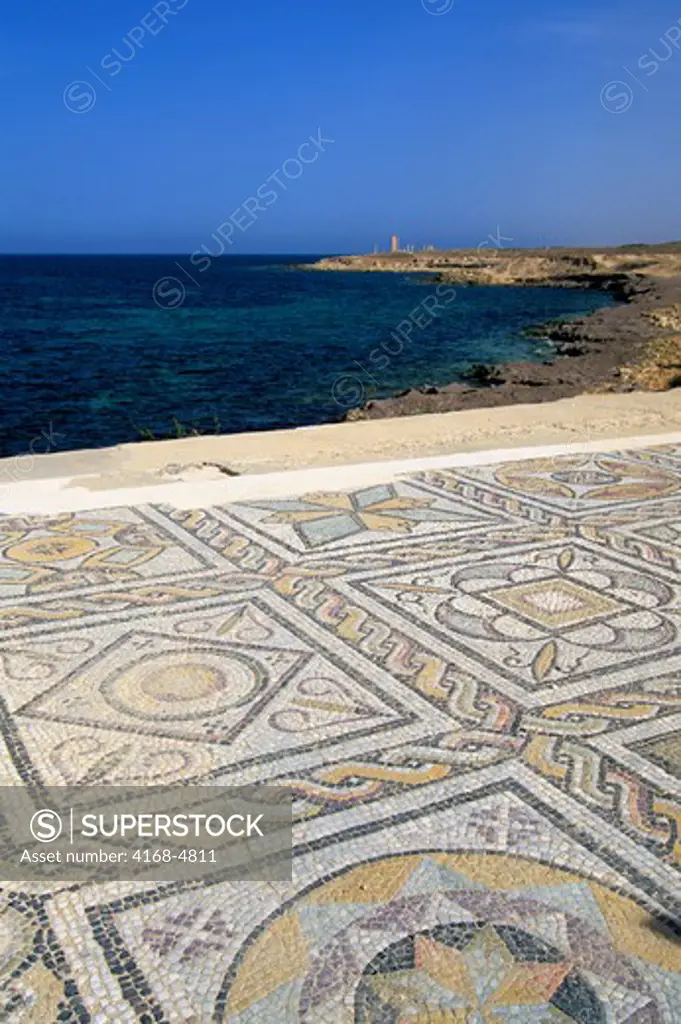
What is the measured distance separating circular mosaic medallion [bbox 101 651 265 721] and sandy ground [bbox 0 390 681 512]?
1.86 m

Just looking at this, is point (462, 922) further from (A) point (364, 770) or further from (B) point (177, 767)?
(B) point (177, 767)

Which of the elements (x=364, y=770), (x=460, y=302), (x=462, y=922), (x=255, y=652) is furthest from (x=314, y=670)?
(x=460, y=302)

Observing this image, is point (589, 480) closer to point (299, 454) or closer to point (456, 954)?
point (299, 454)

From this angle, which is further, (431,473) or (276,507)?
(431,473)

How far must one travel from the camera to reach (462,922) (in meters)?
1.77

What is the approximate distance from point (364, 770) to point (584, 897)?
2.02 ft

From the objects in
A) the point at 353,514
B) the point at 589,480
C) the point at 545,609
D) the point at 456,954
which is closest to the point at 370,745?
the point at 456,954

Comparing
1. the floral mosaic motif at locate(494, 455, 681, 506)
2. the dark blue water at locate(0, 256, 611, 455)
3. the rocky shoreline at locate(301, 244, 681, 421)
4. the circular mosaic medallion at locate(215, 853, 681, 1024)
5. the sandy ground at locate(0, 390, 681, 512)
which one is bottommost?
the dark blue water at locate(0, 256, 611, 455)

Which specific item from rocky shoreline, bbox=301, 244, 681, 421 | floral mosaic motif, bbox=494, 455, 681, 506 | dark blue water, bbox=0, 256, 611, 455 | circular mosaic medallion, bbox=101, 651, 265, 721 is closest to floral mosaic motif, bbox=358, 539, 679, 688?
circular mosaic medallion, bbox=101, 651, 265, 721

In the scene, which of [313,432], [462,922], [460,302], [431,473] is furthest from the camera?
[460,302]

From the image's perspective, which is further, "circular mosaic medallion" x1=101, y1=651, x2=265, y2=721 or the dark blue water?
the dark blue water

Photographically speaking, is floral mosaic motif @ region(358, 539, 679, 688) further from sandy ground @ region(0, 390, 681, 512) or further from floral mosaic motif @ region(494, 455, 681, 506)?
sandy ground @ region(0, 390, 681, 512)

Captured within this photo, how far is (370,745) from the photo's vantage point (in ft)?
7.89

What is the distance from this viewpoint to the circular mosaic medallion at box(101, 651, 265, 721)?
258 cm
